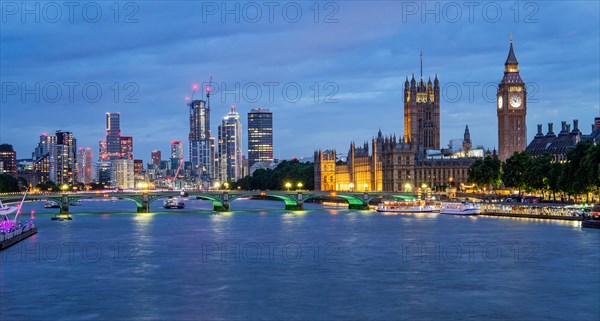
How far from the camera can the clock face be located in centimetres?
19900

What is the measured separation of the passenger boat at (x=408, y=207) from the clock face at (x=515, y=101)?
66.4 metres

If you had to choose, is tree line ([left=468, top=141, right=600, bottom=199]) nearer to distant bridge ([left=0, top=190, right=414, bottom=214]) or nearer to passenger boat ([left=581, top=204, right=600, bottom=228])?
passenger boat ([left=581, top=204, right=600, bottom=228])

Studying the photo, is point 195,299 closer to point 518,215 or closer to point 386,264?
point 386,264

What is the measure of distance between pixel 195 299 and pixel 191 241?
3225 centimetres

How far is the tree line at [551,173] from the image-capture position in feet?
348

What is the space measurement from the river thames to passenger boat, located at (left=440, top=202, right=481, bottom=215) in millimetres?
27507

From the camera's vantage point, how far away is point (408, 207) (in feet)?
461

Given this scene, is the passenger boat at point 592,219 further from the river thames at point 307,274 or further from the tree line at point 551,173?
the tree line at point 551,173

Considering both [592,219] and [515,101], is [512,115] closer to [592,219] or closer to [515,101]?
[515,101]

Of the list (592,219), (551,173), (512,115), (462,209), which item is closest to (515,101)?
(512,115)

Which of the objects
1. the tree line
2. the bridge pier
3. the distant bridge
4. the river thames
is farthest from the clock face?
the bridge pier

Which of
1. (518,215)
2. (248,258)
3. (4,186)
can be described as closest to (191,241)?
(248,258)

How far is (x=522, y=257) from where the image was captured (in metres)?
68.3

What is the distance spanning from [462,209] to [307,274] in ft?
229
